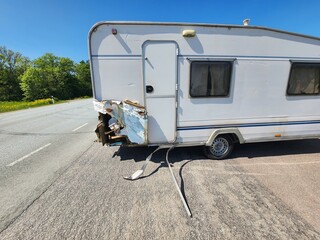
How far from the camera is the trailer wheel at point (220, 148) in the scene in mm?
4098

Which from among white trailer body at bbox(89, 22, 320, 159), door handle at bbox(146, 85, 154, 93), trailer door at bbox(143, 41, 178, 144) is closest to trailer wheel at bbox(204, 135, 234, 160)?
white trailer body at bbox(89, 22, 320, 159)

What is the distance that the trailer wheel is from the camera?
4.10 metres

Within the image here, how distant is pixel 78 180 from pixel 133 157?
4.63 ft

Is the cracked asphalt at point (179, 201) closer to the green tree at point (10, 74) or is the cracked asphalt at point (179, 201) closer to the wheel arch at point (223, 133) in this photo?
the wheel arch at point (223, 133)

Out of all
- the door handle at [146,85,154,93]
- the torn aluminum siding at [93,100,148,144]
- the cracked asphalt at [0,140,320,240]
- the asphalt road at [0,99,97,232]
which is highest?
the door handle at [146,85,154,93]

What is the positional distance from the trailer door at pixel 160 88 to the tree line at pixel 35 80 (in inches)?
1682

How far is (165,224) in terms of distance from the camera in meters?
2.30

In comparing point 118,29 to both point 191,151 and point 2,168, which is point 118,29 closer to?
point 191,151

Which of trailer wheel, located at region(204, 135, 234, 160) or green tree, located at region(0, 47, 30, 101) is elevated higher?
green tree, located at region(0, 47, 30, 101)

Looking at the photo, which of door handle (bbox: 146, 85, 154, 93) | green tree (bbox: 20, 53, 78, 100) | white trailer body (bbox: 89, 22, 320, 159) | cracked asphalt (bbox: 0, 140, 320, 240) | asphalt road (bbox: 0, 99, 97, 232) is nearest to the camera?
cracked asphalt (bbox: 0, 140, 320, 240)

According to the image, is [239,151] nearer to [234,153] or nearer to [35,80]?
[234,153]

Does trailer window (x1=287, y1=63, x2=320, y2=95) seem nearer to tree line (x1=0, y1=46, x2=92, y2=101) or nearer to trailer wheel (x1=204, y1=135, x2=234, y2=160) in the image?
trailer wheel (x1=204, y1=135, x2=234, y2=160)

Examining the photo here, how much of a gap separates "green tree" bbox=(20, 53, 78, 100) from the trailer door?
4273 cm

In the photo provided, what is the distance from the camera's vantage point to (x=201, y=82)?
11.8ft
